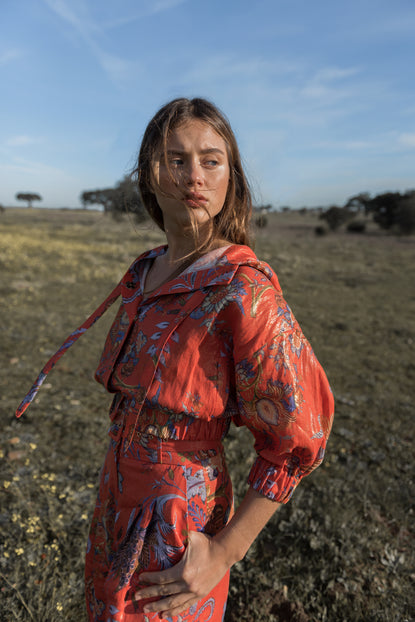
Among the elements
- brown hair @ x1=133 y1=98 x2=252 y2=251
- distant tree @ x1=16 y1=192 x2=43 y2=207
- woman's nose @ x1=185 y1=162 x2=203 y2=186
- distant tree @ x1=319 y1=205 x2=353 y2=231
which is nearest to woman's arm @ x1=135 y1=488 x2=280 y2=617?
brown hair @ x1=133 y1=98 x2=252 y2=251

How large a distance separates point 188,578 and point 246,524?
0.18 m

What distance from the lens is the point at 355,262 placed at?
58.6ft

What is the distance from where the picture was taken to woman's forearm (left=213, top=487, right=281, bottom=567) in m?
0.97

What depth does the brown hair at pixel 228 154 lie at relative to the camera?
1.14m

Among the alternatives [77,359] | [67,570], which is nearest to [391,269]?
[77,359]

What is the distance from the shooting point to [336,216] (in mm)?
40844

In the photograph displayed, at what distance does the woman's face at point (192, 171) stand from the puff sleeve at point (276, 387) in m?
0.26

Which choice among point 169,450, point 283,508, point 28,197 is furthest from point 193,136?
point 28,197

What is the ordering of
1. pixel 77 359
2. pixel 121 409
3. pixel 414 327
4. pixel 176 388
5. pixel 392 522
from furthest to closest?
pixel 414 327 → pixel 77 359 → pixel 392 522 → pixel 121 409 → pixel 176 388

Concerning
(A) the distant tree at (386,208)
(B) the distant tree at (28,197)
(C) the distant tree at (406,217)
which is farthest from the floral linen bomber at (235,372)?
(B) the distant tree at (28,197)

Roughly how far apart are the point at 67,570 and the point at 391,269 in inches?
646

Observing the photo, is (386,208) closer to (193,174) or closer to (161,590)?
(193,174)

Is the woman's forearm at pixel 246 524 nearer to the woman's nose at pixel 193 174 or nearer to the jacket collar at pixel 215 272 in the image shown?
the jacket collar at pixel 215 272

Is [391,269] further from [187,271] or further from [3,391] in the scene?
[187,271]
